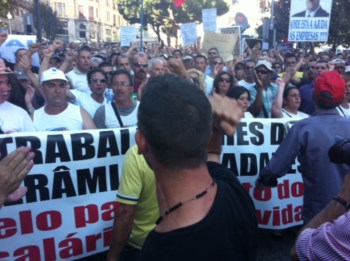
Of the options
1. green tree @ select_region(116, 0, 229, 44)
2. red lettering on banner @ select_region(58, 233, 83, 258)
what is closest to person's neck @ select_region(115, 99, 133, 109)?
red lettering on banner @ select_region(58, 233, 83, 258)

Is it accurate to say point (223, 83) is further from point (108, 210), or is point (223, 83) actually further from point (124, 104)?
point (108, 210)

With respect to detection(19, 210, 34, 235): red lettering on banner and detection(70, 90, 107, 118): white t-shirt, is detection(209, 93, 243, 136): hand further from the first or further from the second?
detection(70, 90, 107, 118): white t-shirt

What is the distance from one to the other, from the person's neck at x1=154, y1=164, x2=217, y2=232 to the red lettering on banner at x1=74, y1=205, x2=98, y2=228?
1906 mm

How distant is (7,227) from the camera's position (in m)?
2.80

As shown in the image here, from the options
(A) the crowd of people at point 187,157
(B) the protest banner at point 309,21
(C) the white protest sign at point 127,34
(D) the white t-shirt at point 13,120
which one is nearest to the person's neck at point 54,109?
(A) the crowd of people at point 187,157

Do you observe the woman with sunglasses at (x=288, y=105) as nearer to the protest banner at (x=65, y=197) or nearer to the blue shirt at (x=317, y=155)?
the blue shirt at (x=317, y=155)

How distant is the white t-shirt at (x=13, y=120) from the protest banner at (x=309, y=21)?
613cm

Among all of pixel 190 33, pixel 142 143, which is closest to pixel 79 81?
pixel 142 143

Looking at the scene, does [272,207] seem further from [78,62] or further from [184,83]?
[78,62]

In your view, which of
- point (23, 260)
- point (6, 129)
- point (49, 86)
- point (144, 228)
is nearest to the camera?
point (144, 228)

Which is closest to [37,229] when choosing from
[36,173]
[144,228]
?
[36,173]

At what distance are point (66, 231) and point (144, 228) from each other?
93 centimetres

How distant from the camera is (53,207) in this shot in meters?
2.92

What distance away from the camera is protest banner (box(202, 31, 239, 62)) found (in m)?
9.27
